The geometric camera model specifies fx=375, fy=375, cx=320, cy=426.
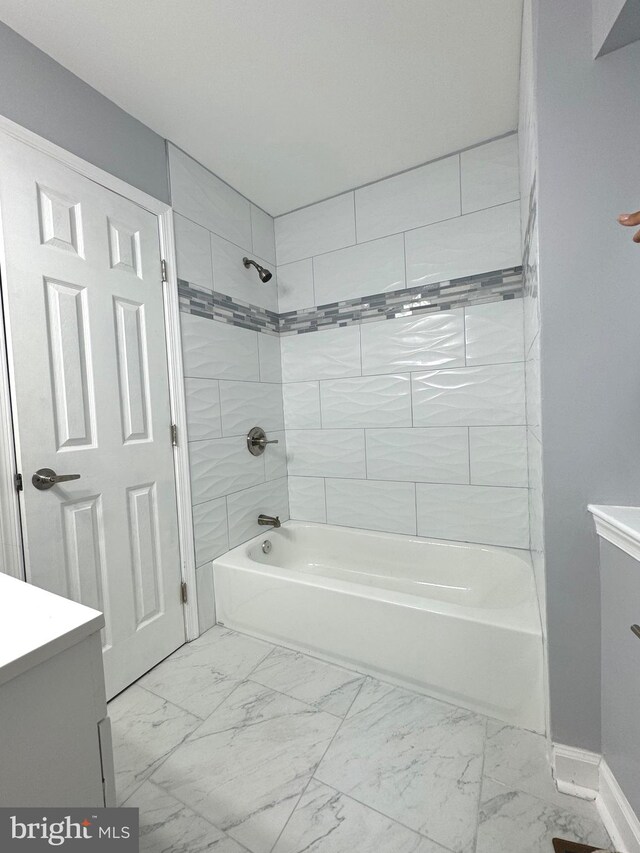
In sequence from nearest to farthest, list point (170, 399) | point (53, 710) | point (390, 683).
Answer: point (53, 710), point (390, 683), point (170, 399)

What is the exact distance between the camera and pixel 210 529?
6.54ft

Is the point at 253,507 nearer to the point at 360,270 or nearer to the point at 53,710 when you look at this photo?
the point at 360,270

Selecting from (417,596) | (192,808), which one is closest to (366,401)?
(417,596)

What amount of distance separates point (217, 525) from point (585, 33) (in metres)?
Result: 2.28

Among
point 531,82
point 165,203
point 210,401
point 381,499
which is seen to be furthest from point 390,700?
point 165,203

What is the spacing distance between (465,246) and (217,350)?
56.5 inches

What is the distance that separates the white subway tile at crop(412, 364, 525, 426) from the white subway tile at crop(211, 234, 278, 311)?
1.11 meters

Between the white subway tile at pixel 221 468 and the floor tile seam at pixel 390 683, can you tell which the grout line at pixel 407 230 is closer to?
the white subway tile at pixel 221 468

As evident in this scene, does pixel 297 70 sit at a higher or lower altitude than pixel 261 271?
higher

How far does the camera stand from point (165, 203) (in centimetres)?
178

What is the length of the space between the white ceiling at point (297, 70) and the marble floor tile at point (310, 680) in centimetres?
247

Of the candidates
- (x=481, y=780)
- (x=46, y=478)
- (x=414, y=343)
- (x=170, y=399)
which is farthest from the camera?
(x=414, y=343)

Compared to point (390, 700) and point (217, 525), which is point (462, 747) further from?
point (217, 525)

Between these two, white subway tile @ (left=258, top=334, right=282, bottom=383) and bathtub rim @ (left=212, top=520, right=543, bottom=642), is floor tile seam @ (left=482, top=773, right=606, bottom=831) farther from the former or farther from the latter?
white subway tile @ (left=258, top=334, right=282, bottom=383)
